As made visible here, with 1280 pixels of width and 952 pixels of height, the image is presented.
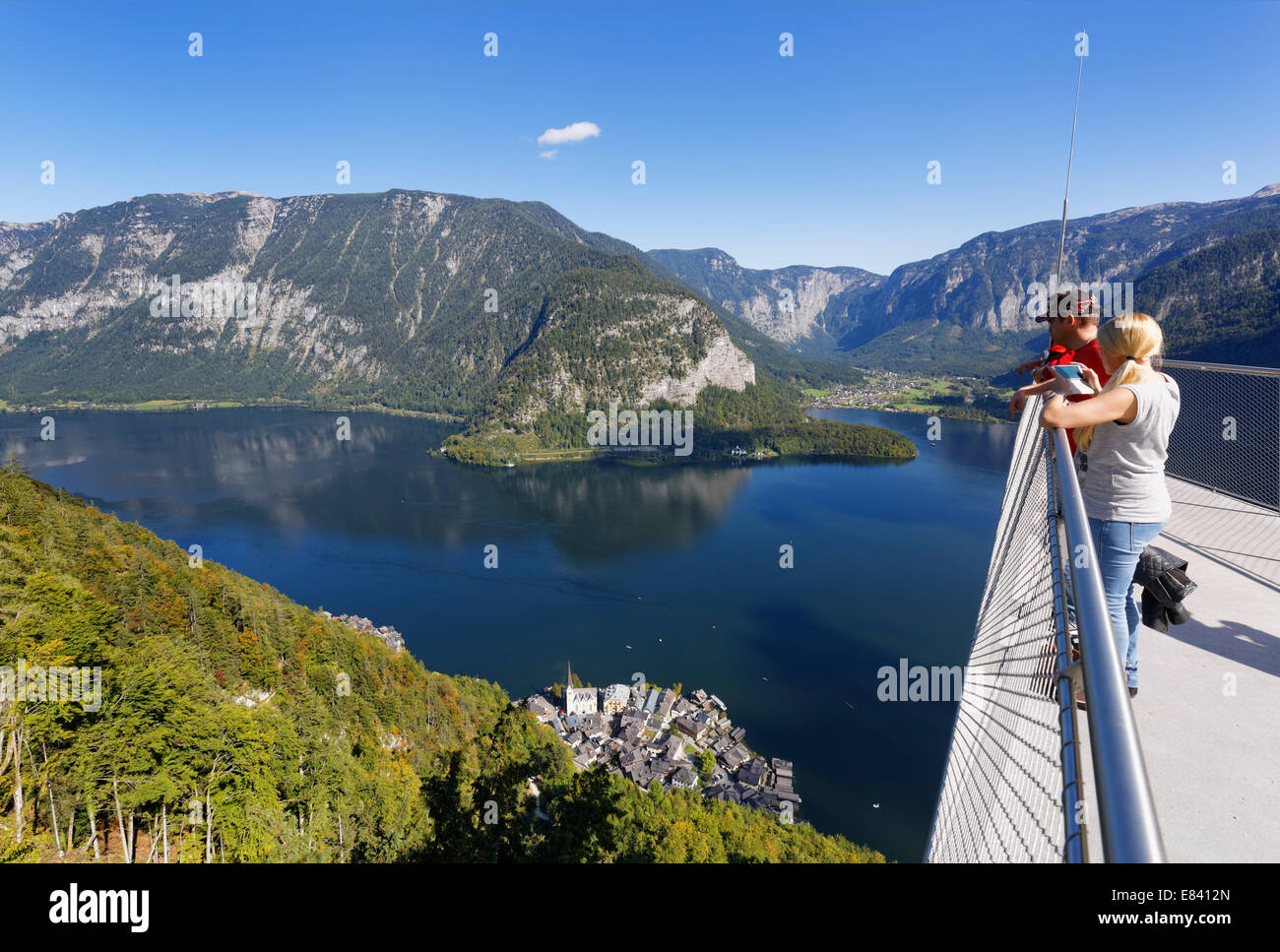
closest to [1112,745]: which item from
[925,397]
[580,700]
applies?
[580,700]

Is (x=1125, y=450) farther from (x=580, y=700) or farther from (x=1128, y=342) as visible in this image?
(x=580, y=700)

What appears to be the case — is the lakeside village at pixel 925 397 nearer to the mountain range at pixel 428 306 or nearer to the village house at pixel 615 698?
the mountain range at pixel 428 306

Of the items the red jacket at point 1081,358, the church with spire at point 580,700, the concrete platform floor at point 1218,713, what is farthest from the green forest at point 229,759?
the red jacket at point 1081,358

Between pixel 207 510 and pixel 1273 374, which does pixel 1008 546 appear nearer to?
pixel 1273 374

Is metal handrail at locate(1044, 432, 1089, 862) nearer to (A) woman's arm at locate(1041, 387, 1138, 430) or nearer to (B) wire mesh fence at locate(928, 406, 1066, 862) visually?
(B) wire mesh fence at locate(928, 406, 1066, 862)
